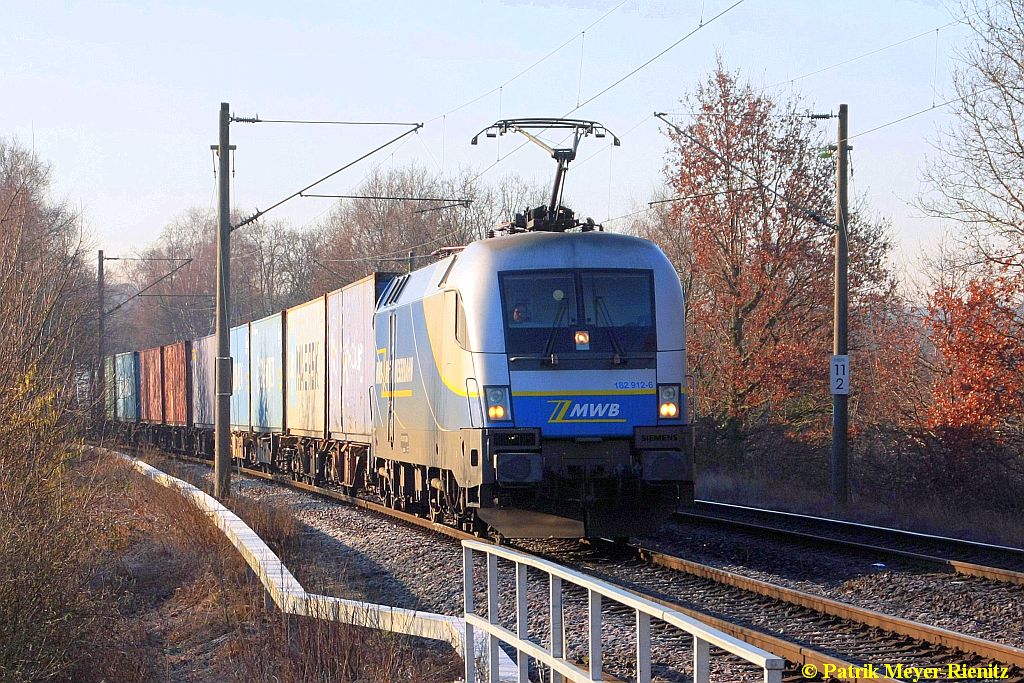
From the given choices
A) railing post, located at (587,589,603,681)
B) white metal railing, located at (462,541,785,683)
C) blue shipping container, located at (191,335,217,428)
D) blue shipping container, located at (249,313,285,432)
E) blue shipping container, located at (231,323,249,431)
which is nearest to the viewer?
white metal railing, located at (462,541,785,683)

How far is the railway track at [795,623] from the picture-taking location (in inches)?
304

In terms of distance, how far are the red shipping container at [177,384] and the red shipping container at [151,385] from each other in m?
1.04

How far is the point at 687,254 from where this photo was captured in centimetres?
3609

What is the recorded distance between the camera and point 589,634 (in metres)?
6.55

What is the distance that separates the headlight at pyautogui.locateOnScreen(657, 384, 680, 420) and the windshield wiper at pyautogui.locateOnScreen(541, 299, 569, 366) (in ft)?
3.78

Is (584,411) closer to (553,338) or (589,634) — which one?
(553,338)

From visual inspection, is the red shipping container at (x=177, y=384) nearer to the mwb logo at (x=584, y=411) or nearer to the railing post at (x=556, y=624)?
the mwb logo at (x=584, y=411)

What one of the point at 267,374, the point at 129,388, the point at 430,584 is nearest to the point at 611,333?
the point at 430,584

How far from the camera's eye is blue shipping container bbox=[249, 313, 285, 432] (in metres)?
27.7

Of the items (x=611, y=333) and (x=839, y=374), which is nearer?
(x=611, y=333)

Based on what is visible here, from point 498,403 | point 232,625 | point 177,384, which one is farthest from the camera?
point 177,384

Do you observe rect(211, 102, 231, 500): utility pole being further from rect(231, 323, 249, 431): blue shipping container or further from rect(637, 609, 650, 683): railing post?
rect(637, 609, 650, 683): railing post

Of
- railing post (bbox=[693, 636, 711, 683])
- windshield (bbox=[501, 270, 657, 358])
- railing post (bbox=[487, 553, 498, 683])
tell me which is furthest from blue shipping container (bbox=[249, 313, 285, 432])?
railing post (bbox=[693, 636, 711, 683])

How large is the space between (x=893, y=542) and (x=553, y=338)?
5030mm
